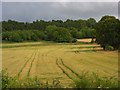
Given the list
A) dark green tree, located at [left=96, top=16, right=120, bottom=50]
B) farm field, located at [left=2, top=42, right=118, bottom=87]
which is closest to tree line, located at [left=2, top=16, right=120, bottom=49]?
dark green tree, located at [left=96, top=16, right=120, bottom=50]

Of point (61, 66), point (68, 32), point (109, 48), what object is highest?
point (68, 32)

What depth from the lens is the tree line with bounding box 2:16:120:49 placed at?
7038 cm

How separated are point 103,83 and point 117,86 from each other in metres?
0.57

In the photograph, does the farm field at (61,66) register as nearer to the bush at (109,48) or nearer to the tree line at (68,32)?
the bush at (109,48)

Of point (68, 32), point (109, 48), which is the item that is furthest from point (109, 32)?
point (68, 32)

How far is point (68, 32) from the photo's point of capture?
149 metres

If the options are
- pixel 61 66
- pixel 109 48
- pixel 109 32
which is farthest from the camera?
pixel 109 48

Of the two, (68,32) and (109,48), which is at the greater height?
(68,32)

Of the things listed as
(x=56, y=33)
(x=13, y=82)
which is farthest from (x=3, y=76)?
(x=56, y=33)

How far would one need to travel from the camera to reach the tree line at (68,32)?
231 feet

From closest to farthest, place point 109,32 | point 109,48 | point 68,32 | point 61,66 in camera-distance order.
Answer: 1. point 61,66
2. point 109,32
3. point 109,48
4. point 68,32

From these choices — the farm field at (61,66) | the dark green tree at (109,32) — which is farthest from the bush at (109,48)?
the farm field at (61,66)

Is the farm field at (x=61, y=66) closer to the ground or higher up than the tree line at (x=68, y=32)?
closer to the ground

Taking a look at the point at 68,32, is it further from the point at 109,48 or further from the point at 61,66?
the point at 61,66
